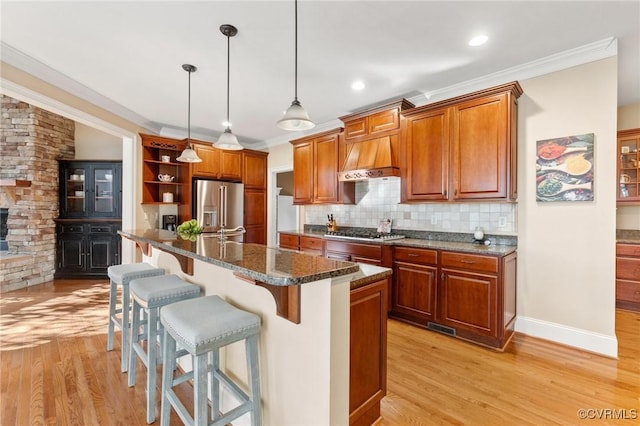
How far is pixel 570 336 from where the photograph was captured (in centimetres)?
271

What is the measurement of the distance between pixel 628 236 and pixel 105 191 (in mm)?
8071

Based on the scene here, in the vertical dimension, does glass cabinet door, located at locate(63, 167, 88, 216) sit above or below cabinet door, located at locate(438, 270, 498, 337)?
above

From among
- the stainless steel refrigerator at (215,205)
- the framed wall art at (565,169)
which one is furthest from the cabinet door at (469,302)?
the stainless steel refrigerator at (215,205)

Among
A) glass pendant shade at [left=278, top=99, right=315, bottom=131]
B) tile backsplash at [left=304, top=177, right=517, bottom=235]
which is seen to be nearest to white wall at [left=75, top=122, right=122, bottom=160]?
tile backsplash at [left=304, top=177, right=517, bottom=235]

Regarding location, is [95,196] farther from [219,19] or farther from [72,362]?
[219,19]

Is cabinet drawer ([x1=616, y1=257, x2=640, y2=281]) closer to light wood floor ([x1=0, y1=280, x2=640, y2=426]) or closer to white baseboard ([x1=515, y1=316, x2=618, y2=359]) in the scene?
light wood floor ([x1=0, y1=280, x2=640, y2=426])

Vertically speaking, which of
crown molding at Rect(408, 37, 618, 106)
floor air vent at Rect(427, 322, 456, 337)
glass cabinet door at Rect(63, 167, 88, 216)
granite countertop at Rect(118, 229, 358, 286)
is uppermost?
crown molding at Rect(408, 37, 618, 106)

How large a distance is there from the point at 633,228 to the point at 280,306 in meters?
4.91

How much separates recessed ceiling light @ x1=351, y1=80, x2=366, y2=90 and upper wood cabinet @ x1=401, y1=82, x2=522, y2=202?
59 cm

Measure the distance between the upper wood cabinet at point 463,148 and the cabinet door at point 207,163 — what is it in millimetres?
3361

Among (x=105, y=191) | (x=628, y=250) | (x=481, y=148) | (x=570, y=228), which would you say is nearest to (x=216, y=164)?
(x=105, y=191)

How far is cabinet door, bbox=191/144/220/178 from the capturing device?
Result: 5.05 m

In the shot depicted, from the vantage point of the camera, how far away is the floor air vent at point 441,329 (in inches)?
114

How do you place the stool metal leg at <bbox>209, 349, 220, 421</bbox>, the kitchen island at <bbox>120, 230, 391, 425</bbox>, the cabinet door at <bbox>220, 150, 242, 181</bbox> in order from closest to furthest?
the kitchen island at <bbox>120, 230, 391, 425</bbox>, the stool metal leg at <bbox>209, 349, 220, 421</bbox>, the cabinet door at <bbox>220, 150, 242, 181</bbox>
